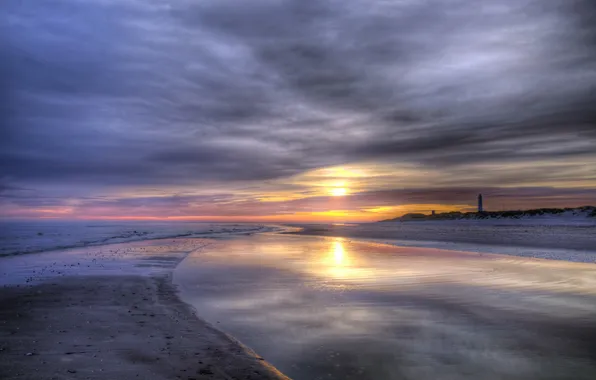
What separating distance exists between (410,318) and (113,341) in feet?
23.1

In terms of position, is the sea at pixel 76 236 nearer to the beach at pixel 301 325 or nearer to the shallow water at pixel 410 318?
the beach at pixel 301 325

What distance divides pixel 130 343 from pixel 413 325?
6377mm

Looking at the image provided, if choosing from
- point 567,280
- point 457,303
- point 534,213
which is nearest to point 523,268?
point 567,280

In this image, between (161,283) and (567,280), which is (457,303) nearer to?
(567,280)

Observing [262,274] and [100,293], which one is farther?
[262,274]

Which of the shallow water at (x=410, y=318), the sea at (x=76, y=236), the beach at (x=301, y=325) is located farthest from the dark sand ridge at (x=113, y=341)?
the sea at (x=76, y=236)

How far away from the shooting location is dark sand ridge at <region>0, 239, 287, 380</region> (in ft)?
22.3

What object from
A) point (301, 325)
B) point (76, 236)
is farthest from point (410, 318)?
point (76, 236)

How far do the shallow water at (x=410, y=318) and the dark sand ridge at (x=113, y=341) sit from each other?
28.6 inches

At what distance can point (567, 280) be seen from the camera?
631 inches

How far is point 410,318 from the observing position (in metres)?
10.5

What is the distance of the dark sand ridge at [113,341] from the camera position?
6797 mm

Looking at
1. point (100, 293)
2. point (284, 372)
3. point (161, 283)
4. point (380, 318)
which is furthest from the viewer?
point (161, 283)

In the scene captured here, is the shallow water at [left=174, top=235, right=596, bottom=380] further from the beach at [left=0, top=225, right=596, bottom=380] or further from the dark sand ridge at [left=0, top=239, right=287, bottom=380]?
the dark sand ridge at [left=0, top=239, right=287, bottom=380]
